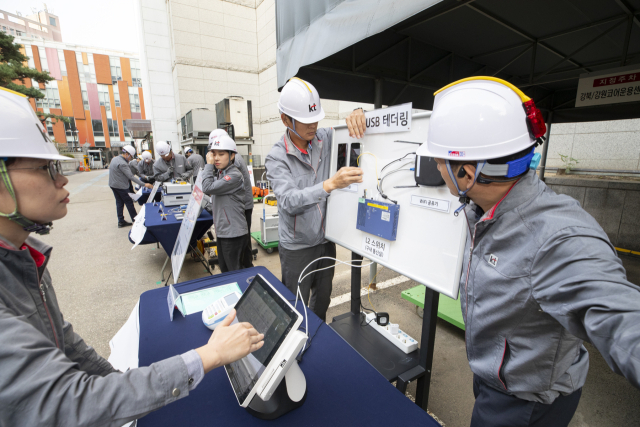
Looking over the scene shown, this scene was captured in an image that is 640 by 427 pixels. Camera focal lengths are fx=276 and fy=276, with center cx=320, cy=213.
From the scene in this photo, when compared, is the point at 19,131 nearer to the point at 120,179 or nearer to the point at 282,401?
the point at 282,401

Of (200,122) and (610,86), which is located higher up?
(200,122)

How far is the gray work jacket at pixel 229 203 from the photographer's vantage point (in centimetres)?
310

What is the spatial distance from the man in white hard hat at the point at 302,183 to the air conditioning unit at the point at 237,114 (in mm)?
10346

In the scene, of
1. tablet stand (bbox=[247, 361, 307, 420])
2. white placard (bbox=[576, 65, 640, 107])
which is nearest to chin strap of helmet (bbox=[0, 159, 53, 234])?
tablet stand (bbox=[247, 361, 307, 420])

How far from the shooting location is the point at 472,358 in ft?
3.70

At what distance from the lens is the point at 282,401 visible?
99 centimetres

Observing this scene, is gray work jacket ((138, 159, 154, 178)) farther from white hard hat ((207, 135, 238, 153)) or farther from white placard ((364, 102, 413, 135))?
white placard ((364, 102, 413, 135))

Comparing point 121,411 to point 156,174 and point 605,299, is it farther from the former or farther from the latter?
point 156,174

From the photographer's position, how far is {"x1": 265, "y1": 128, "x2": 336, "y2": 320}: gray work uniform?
2.00 meters

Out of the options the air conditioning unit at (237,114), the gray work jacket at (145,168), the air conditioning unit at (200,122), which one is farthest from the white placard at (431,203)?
the air conditioning unit at (200,122)

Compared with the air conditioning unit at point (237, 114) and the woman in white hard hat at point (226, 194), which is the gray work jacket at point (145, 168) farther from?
the woman in white hard hat at point (226, 194)

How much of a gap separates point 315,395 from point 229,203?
247 centimetres

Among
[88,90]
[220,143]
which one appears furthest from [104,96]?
[220,143]

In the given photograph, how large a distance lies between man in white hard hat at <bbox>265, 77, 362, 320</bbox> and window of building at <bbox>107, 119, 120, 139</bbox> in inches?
1910
